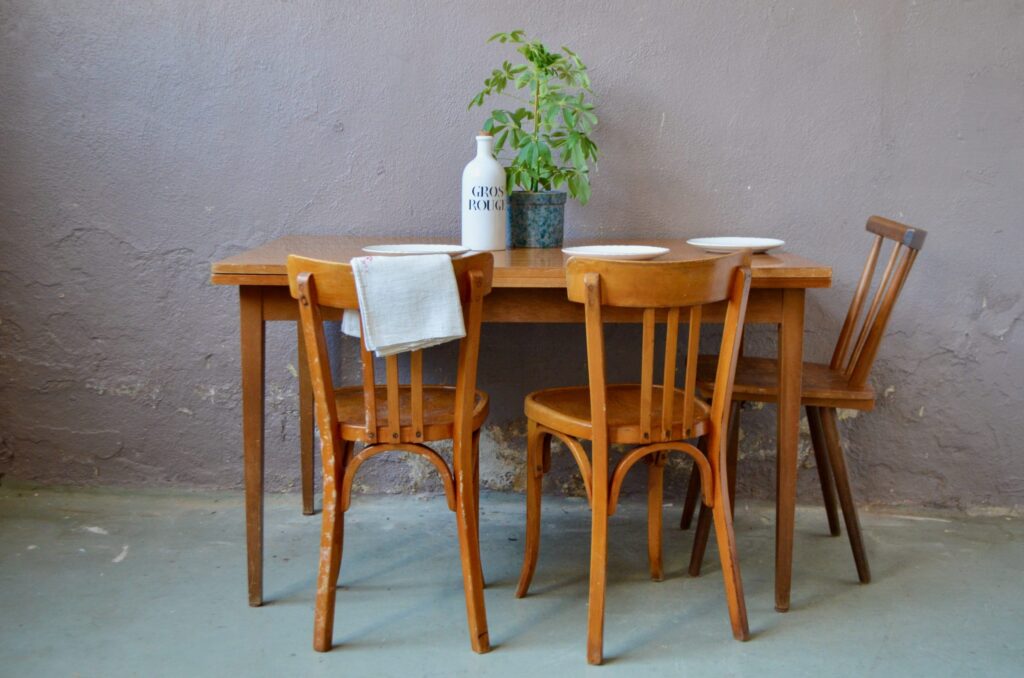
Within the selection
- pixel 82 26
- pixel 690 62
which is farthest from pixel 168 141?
pixel 690 62

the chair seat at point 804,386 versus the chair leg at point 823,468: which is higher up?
the chair seat at point 804,386

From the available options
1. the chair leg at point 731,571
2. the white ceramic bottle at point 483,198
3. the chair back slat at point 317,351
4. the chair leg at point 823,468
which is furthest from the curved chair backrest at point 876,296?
the chair back slat at point 317,351

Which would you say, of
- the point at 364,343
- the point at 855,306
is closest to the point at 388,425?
the point at 364,343

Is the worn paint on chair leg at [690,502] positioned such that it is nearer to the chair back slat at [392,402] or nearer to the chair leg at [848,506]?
the chair leg at [848,506]

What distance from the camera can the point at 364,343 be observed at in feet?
6.68

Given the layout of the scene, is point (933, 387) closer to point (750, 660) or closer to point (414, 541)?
point (750, 660)

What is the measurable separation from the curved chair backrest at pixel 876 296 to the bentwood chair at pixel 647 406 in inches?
20.2

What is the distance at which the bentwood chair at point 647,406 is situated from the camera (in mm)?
2010

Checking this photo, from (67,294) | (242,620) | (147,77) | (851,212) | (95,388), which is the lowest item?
(242,620)

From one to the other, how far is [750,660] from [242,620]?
1154 millimetres

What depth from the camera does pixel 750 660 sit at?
212 cm

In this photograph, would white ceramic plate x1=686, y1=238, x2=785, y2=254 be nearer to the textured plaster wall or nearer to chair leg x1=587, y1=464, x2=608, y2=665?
the textured plaster wall

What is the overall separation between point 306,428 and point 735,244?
1.39 meters

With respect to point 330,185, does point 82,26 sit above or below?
above
